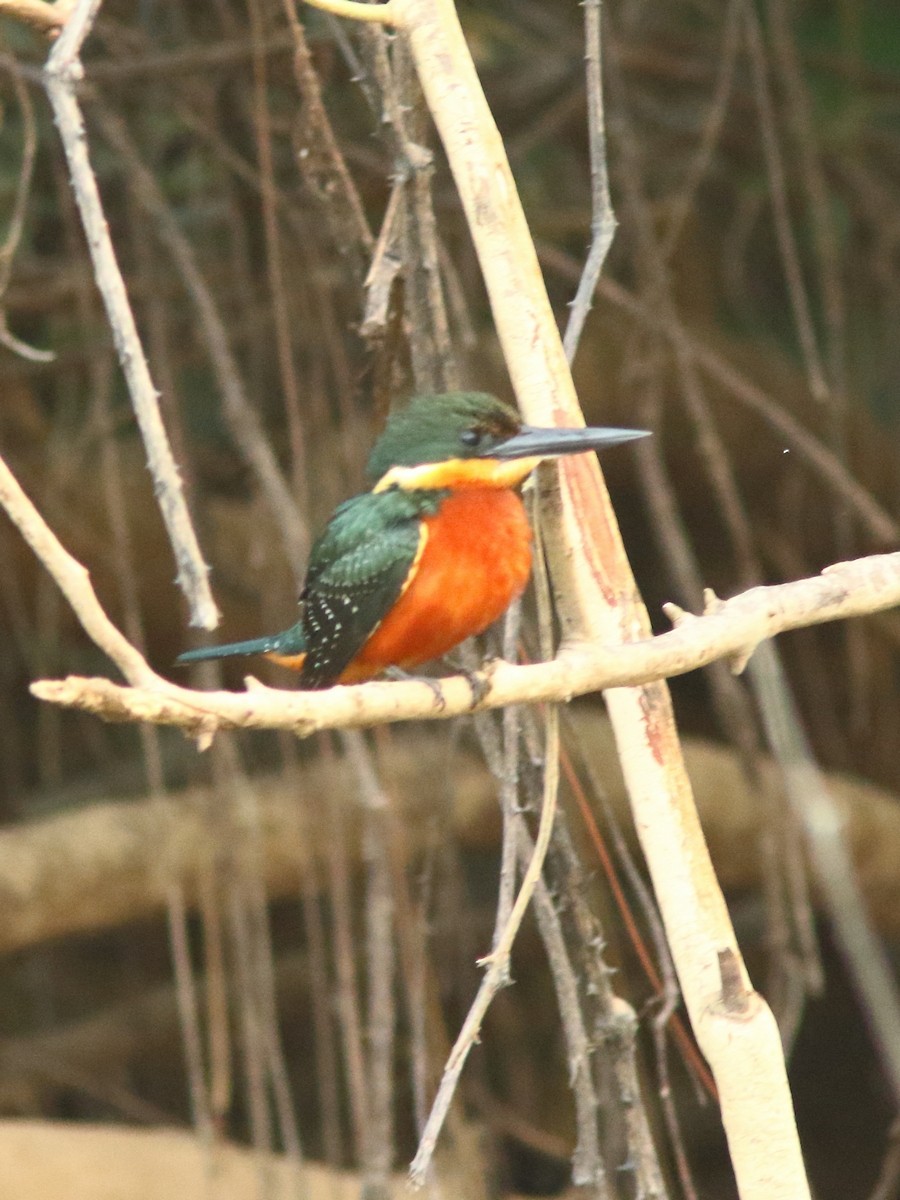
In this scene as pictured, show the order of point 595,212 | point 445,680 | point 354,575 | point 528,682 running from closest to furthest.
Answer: point 528,682
point 445,680
point 595,212
point 354,575

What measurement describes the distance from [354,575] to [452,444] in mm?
219

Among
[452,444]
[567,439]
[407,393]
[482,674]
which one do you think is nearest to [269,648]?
[452,444]

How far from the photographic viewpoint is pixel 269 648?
2.52 m

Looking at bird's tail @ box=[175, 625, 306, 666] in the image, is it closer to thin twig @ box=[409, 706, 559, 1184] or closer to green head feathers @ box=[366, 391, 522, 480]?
green head feathers @ box=[366, 391, 522, 480]

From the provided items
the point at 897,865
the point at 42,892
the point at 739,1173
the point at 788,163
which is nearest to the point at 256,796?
the point at 42,892

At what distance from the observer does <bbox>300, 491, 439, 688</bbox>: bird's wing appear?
6.84ft

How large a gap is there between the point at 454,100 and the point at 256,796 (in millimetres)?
2382

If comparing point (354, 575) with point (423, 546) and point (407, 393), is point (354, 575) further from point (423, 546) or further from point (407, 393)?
point (407, 393)

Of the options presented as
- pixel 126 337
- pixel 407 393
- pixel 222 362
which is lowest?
pixel 126 337

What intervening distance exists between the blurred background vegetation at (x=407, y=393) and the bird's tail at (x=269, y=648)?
0.45 feet

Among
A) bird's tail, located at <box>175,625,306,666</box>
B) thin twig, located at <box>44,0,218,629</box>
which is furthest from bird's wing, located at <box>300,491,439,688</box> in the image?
thin twig, located at <box>44,0,218,629</box>

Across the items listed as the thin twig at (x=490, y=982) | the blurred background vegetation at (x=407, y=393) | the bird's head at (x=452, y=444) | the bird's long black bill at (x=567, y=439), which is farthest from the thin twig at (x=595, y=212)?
the blurred background vegetation at (x=407, y=393)

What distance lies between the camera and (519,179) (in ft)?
13.5

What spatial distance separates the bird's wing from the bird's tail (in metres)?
0.17
